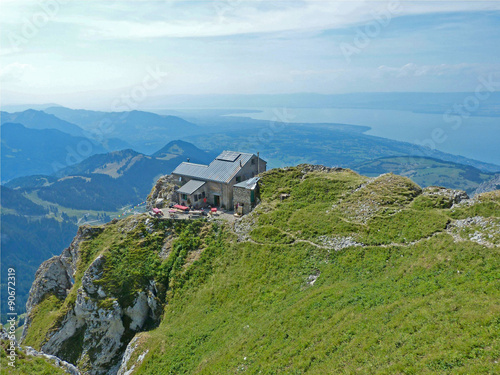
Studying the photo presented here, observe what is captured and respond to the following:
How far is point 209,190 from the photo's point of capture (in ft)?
185

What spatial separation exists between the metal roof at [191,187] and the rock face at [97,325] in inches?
696

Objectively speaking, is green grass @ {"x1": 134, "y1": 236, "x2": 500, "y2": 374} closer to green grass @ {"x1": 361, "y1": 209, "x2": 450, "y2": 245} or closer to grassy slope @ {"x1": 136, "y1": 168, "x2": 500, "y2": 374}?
grassy slope @ {"x1": 136, "y1": 168, "x2": 500, "y2": 374}

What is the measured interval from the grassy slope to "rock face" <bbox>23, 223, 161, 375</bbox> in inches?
213

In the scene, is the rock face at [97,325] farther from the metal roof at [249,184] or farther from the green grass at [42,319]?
the metal roof at [249,184]

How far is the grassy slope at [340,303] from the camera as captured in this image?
17.0m

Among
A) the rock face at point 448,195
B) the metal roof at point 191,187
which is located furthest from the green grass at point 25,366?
the rock face at point 448,195

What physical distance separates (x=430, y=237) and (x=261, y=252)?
19.2 meters

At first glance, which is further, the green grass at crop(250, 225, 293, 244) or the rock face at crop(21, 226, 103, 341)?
the rock face at crop(21, 226, 103, 341)

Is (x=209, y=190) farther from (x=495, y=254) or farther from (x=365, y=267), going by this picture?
(x=495, y=254)

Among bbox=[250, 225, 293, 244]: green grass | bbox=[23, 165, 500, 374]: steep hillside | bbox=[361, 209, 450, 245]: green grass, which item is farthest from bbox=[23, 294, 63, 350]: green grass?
bbox=[361, 209, 450, 245]: green grass

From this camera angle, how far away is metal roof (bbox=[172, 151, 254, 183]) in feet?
181

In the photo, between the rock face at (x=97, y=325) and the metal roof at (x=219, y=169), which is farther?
the metal roof at (x=219, y=169)

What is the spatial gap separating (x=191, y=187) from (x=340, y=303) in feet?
122

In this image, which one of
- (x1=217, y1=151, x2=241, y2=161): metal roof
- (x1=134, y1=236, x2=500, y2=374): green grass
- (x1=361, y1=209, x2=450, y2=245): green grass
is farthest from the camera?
(x1=217, y1=151, x2=241, y2=161): metal roof
